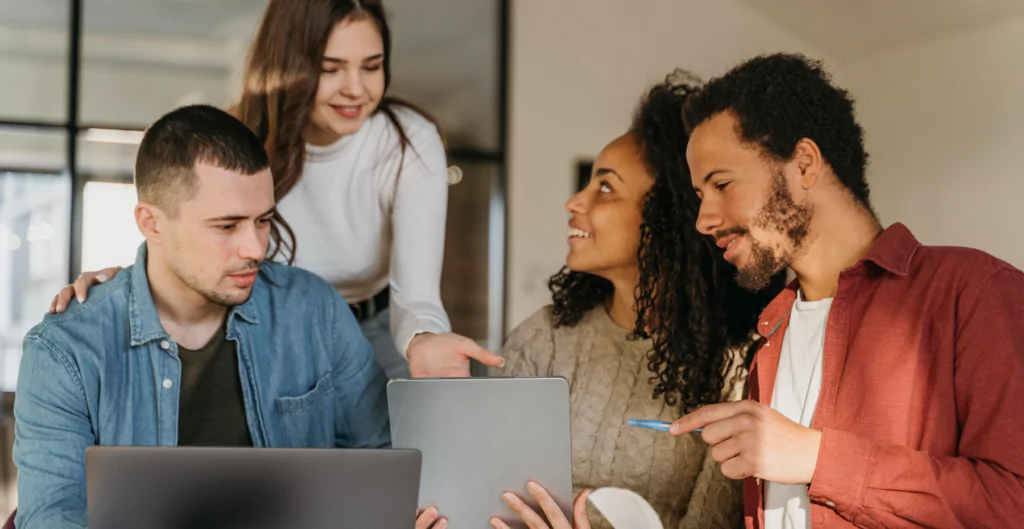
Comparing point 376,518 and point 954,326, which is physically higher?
point 954,326

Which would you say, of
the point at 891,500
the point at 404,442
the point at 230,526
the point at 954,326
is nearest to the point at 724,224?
the point at 954,326

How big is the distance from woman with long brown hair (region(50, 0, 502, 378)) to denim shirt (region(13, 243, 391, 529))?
0.26 m

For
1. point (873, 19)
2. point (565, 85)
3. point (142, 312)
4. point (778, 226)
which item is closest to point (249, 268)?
point (142, 312)

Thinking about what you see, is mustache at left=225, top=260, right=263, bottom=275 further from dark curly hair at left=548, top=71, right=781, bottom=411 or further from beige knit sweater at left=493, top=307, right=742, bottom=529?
dark curly hair at left=548, top=71, right=781, bottom=411

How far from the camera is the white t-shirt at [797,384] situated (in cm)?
180

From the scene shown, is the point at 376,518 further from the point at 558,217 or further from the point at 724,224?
the point at 558,217

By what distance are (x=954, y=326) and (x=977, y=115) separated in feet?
6.96

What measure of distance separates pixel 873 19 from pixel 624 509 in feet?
10.0

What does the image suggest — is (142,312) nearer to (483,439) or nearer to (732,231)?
(483,439)

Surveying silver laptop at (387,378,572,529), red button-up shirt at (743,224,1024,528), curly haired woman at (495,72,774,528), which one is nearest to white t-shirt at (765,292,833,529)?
red button-up shirt at (743,224,1024,528)

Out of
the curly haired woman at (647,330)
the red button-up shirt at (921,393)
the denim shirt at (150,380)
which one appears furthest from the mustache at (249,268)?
the red button-up shirt at (921,393)

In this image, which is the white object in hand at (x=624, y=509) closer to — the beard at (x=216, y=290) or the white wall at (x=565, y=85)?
the beard at (x=216, y=290)

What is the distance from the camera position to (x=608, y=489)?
7.06 ft

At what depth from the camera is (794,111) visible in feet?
6.21
